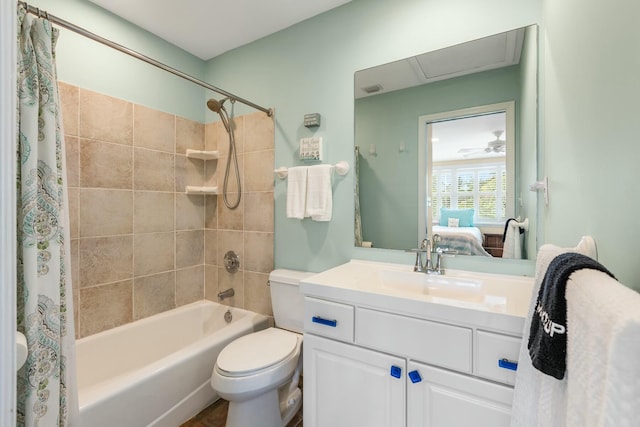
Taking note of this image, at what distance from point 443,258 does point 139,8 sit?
235cm

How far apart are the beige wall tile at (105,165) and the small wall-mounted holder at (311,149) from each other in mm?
1166

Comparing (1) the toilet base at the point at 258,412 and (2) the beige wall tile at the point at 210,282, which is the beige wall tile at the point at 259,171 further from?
(1) the toilet base at the point at 258,412

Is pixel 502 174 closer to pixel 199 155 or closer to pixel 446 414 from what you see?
pixel 446 414

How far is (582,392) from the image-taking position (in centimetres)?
40

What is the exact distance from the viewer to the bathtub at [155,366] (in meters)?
1.31

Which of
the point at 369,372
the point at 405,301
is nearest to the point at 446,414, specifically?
the point at 369,372

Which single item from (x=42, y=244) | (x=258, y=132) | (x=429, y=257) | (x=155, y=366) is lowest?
(x=155, y=366)

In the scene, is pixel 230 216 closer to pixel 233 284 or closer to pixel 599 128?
pixel 233 284

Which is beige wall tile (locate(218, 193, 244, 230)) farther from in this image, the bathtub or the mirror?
the mirror

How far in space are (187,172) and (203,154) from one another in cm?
19

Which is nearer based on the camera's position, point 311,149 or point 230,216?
point 311,149

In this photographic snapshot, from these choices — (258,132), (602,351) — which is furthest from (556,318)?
(258,132)

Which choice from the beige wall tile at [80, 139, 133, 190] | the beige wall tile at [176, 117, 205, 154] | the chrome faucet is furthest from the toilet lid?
the beige wall tile at [176, 117, 205, 154]

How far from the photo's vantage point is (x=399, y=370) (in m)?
1.09
